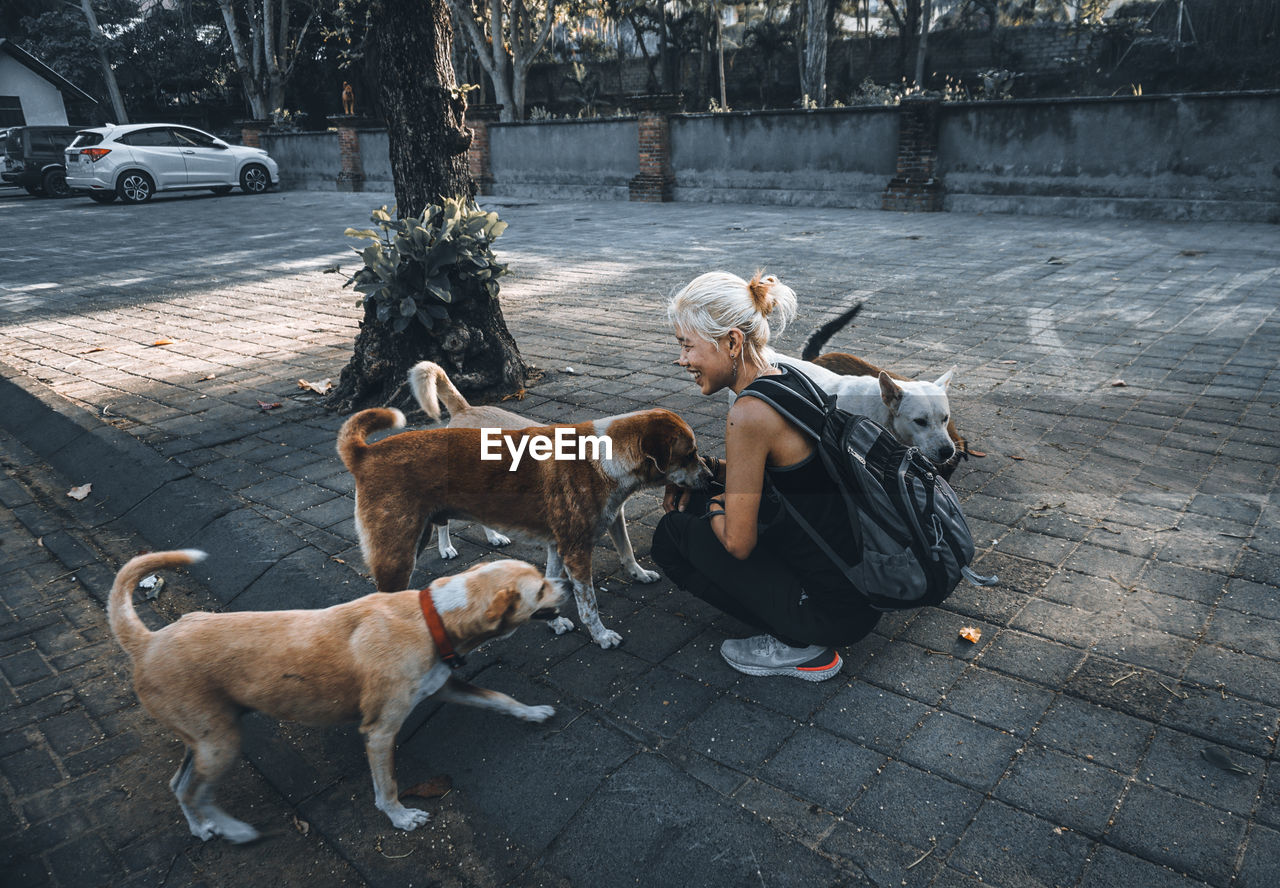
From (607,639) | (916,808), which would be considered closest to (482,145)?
(607,639)

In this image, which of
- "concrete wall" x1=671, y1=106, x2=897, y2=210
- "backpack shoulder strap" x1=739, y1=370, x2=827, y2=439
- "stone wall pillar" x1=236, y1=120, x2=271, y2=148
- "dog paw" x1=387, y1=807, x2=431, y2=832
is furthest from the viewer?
"stone wall pillar" x1=236, y1=120, x2=271, y2=148

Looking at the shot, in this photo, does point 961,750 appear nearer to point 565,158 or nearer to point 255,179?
point 565,158

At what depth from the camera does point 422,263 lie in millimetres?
6379

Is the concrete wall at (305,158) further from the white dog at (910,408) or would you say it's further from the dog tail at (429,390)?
the white dog at (910,408)

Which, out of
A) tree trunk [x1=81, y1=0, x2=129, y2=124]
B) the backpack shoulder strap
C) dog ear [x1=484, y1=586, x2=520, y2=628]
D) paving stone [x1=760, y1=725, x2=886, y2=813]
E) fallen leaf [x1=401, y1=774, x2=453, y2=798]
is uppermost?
tree trunk [x1=81, y1=0, x2=129, y2=124]

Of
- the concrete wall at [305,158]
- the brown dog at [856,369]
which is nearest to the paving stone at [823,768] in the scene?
the brown dog at [856,369]

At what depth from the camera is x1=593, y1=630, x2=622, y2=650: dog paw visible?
358cm

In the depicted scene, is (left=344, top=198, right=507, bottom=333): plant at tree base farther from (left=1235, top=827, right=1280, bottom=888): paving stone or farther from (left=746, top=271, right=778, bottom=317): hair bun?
(left=1235, top=827, right=1280, bottom=888): paving stone

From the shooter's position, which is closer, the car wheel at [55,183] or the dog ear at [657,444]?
the dog ear at [657,444]

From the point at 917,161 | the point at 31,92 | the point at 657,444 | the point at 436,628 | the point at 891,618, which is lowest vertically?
the point at 891,618

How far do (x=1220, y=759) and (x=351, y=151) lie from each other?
27614 mm

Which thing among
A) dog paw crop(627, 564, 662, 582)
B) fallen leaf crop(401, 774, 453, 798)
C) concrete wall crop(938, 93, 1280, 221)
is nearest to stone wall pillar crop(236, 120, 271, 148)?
concrete wall crop(938, 93, 1280, 221)

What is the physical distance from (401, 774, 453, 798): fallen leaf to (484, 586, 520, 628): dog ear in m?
0.63

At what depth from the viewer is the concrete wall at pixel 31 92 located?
1458 inches
